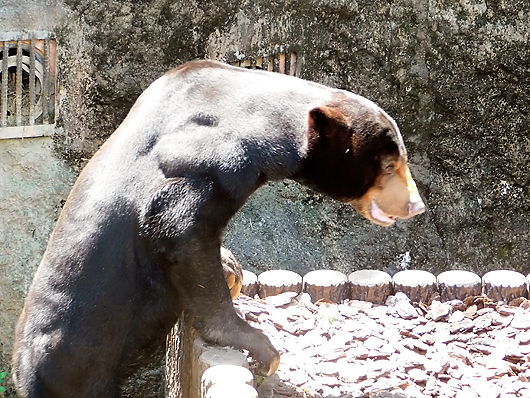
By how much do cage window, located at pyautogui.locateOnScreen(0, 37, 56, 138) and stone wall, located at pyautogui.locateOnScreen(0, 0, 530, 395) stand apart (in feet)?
0.29

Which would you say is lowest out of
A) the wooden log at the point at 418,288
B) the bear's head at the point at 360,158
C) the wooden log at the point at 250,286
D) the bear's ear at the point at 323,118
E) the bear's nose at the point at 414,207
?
the wooden log at the point at 250,286

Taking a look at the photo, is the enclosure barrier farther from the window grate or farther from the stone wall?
the window grate

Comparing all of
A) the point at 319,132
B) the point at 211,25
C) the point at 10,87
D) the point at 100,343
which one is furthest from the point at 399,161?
the point at 10,87

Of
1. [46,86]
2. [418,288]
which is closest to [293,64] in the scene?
[46,86]

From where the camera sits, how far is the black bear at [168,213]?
119 inches

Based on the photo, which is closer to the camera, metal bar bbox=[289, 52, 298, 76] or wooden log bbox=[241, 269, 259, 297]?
wooden log bbox=[241, 269, 259, 297]

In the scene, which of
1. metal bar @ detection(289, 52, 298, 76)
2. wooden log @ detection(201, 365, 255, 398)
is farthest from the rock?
metal bar @ detection(289, 52, 298, 76)

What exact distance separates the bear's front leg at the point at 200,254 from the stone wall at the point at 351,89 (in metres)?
2.91

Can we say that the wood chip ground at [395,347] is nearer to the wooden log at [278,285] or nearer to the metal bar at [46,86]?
the wooden log at [278,285]

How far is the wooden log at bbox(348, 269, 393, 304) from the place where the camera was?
4309mm

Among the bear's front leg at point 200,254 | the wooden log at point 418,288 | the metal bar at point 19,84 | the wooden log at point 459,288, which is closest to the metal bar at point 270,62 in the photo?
the metal bar at point 19,84

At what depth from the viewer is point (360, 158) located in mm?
3303

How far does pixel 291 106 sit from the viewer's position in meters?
3.22

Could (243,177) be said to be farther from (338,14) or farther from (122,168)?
(338,14)
